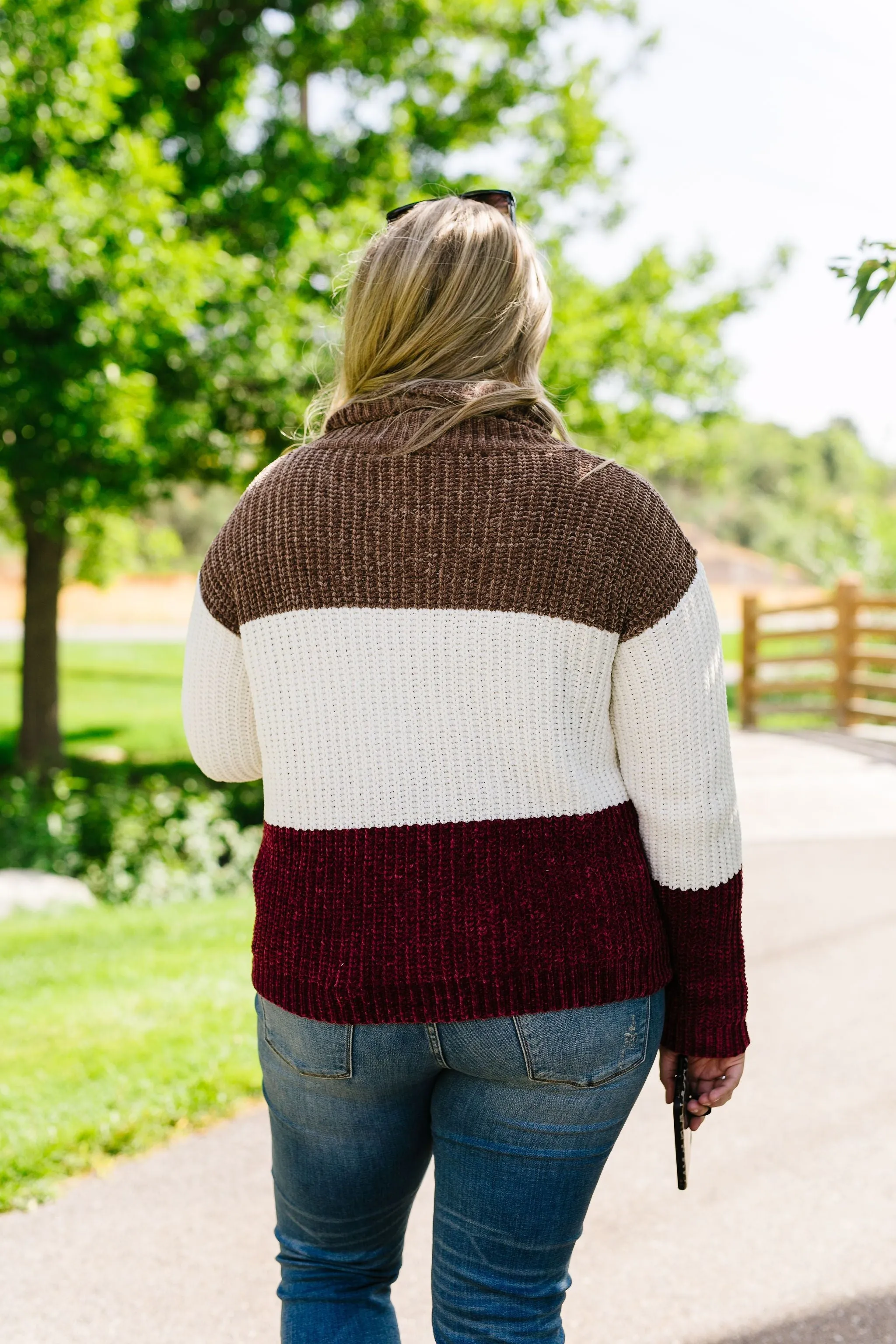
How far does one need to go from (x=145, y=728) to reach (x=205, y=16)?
35.3 ft

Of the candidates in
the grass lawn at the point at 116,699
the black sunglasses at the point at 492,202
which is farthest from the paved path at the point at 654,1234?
the grass lawn at the point at 116,699

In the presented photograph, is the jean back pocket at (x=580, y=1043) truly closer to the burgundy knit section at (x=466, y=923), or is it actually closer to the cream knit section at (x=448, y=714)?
the burgundy knit section at (x=466, y=923)

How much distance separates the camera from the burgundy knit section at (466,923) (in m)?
1.33

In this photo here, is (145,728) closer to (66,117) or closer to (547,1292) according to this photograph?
(66,117)

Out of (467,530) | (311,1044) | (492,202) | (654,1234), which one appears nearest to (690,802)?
(467,530)

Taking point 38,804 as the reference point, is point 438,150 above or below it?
above

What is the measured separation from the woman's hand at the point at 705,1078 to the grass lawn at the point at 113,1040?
1947 millimetres

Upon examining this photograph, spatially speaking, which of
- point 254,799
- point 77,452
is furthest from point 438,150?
point 254,799

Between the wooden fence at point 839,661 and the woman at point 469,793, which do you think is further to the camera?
the wooden fence at point 839,661

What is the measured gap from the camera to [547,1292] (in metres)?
1.44

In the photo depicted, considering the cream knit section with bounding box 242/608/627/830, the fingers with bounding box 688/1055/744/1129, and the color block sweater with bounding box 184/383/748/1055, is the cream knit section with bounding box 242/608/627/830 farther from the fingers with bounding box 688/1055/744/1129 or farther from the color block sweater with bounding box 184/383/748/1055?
the fingers with bounding box 688/1055/744/1129

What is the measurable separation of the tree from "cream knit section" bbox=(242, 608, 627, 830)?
13.0ft

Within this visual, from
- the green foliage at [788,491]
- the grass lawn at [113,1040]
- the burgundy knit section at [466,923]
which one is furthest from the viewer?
the green foliage at [788,491]

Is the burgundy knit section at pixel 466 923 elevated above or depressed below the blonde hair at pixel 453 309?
below
